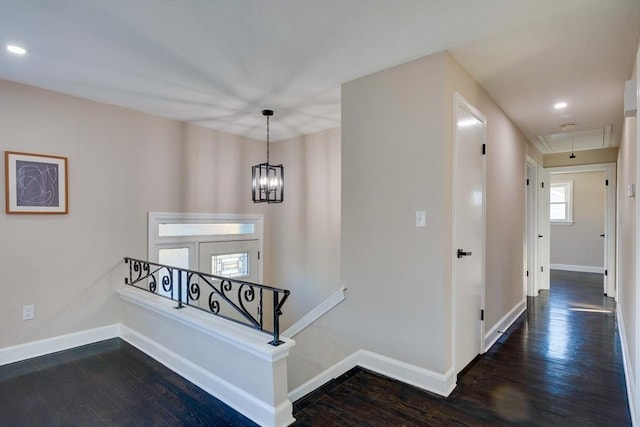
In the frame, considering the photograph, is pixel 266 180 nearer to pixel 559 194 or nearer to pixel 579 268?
pixel 559 194

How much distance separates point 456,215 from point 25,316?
12.1 feet

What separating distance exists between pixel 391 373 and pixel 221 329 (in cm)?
132

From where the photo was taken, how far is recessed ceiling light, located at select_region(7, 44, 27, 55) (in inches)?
88.7

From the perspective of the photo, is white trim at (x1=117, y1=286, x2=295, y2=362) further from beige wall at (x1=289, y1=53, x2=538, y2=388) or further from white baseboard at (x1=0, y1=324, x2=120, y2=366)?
beige wall at (x1=289, y1=53, x2=538, y2=388)

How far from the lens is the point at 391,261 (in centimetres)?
258

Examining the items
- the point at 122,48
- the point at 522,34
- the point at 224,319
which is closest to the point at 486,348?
the point at 224,319

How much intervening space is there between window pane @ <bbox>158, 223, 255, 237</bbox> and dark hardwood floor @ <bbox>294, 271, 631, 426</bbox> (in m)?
2.57

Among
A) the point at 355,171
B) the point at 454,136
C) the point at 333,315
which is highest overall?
the point at 454,136

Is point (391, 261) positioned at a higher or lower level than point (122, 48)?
→ lower

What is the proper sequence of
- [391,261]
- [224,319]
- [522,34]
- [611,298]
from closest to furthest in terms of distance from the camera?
[522,34] → [224,319] → [391,261] → [611,298]

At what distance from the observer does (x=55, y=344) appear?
3.01 m

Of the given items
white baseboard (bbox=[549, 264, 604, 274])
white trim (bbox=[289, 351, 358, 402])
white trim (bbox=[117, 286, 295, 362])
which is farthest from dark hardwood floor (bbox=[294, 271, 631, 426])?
white baseboard (bbox=[549, 264, 604, 274])

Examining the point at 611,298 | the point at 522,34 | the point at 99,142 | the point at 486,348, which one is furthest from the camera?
the point at 611,298

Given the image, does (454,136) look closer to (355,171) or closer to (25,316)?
(355,171)
